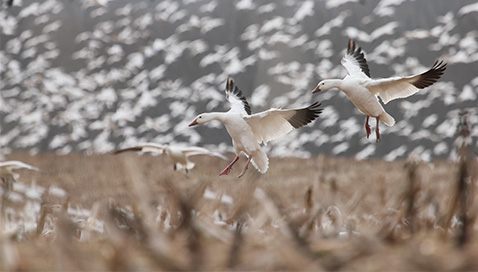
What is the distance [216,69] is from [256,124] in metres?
3.24

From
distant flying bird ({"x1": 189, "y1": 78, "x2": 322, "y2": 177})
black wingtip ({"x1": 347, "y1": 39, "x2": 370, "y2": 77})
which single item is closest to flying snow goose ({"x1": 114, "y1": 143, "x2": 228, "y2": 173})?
distant flying bird ({"x1": 189, "y1": 78, "x2": 322, "y2": 177})

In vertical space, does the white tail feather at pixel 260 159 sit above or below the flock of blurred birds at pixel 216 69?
above

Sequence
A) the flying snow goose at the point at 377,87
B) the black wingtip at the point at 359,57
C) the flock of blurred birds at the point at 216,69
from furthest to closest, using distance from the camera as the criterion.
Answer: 1. the flock of blurred birds at the point at 216,69
2. the black wingtip at the point at 359,57
3. the flying snow goose at the point at 377,87

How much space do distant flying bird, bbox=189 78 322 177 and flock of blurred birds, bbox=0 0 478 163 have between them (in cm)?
269

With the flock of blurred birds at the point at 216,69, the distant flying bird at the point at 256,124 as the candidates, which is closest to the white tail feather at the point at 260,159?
the distant flying bird at the point at 256,124

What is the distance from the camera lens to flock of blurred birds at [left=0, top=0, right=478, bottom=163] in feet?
12.6

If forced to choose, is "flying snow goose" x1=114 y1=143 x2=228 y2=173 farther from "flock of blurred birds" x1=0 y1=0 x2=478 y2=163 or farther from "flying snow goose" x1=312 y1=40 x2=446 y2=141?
"flock of blurred birds" x1=0 y1=0 x2=478 y2=163

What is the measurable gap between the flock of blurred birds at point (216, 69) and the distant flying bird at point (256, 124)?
106 inches

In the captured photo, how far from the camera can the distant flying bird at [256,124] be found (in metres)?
0.85

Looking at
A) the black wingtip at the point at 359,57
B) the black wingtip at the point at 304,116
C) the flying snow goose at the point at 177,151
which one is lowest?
the flying snow goose at the point at 177,151

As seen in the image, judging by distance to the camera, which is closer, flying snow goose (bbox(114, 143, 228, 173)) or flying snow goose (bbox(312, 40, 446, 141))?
flying snow goose (bbox(312, 40, 446, 141))

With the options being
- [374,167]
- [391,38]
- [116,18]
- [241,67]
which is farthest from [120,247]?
[116,18]

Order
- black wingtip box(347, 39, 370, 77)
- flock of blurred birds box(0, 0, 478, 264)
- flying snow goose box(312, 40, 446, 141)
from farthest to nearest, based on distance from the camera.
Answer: flock of blurred birds box(0, 0, 478, 264) → black wingtip box(347, 39, 370, 77) → flying snow goose box(312, 40, 446, 141)

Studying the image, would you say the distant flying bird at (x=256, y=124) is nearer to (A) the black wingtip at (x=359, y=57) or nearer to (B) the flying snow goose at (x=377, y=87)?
(B) the flying snow goose at (x=377, y=87)
